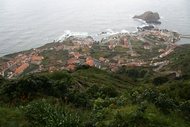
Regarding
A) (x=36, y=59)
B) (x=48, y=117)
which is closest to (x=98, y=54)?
(x=36, y=59)

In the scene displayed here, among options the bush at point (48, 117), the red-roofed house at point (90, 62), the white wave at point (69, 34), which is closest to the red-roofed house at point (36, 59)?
the red-roofed house at point (90, 62)

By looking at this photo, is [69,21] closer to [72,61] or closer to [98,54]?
[98,54]

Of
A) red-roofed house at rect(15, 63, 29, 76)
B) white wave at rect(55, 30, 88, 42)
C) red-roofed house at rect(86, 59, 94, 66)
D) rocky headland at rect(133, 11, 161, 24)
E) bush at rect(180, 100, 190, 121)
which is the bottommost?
red-roofed house at rect(86, 59, 94, 66)

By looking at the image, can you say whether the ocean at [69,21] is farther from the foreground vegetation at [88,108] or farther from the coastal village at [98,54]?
the foreground vegetation at [88,108]

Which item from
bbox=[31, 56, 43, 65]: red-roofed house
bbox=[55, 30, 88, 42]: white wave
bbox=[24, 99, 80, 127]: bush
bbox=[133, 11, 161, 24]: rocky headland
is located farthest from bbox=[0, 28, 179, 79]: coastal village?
bbox=[24, 99, 80, 127]: bush

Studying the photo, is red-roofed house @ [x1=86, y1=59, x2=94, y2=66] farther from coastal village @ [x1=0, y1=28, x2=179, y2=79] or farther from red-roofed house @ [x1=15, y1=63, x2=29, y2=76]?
red-roofed house @ [x1=15, y1=63, x2=29, y2=76]

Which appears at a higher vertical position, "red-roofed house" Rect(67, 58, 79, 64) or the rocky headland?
the rocky headland
